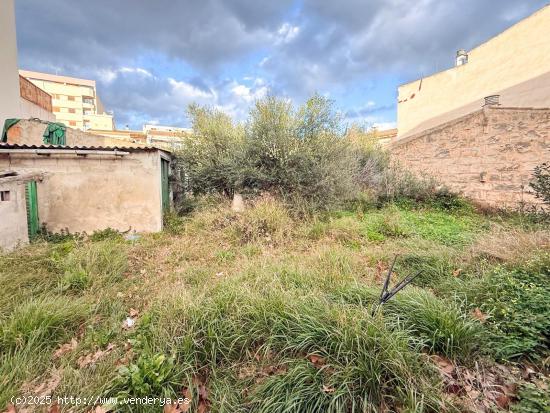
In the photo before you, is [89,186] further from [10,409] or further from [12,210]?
[10,409]

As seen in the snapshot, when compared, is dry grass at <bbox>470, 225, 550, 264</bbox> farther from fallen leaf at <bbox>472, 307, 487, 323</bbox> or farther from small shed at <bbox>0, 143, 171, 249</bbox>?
small shed at <bbox>0, 143, 171, 249</bbox>

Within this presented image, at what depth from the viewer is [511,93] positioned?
1195cm

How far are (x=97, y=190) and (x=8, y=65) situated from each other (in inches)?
355

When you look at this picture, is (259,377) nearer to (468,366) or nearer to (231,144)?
(468,366)

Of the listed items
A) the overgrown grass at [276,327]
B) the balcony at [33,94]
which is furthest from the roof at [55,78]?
the overgrown grass at [276,327]

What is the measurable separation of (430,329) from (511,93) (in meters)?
14.4

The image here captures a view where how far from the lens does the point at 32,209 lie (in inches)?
287

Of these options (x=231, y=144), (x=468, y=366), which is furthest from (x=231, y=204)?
(x=468, y=366)

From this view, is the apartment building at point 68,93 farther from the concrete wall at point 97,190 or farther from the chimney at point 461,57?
the chimney at point 461,57

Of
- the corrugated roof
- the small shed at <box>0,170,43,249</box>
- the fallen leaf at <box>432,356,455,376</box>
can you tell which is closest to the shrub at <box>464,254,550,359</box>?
the fallen leaf at <box>432,356,455,376</box>

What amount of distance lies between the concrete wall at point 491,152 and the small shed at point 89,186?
11.5 metres

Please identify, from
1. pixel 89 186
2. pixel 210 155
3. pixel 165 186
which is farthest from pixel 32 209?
pixel 210 155

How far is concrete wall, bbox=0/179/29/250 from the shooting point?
5551mm

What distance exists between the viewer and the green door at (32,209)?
717cm
